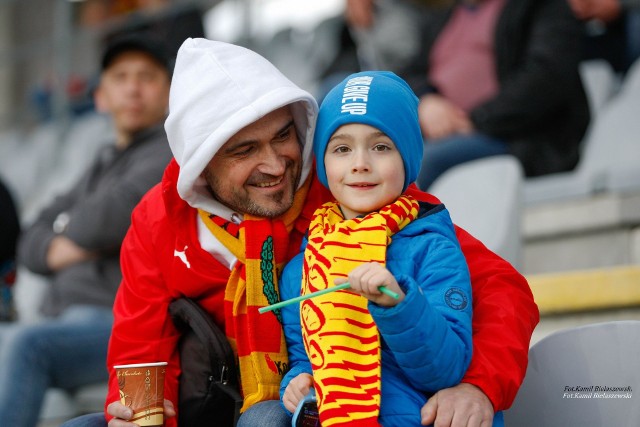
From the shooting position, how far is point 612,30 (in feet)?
12.9

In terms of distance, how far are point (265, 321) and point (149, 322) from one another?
26 centimetres

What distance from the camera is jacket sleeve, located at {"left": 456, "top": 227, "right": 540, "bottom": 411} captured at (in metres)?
1.54

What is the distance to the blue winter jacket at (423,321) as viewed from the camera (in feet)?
4.72

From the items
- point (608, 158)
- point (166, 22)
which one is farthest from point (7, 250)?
point (166, 22)

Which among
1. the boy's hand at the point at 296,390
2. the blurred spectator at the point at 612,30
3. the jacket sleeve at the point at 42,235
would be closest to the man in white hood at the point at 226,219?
the boy's hand at the point at 296,390

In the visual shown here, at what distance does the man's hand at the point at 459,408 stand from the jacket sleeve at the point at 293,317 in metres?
0.28

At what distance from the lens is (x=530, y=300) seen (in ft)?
5.57

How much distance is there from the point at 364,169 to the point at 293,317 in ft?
0.99

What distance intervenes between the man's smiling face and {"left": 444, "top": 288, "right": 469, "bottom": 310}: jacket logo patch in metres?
0.44

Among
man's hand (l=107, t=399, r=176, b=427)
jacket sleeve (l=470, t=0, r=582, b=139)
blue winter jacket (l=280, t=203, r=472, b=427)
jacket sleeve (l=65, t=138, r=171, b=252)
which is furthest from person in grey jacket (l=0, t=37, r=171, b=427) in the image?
blue winter jacket (l=280, t=203, r=472, b=427)

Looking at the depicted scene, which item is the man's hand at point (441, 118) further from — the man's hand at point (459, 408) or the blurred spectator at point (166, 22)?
the man's hand at point (459, 408)

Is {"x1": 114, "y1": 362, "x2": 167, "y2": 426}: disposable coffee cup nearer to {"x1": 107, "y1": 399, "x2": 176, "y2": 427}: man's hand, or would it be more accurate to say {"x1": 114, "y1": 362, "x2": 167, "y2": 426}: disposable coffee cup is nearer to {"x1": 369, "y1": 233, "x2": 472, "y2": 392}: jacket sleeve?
{"x1": 107, "y1": 399, "x2": 176, "y2": 427}: man's hand

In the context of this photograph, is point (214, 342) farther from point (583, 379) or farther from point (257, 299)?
point (583, 379)

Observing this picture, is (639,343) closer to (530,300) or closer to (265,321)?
(530,300)
